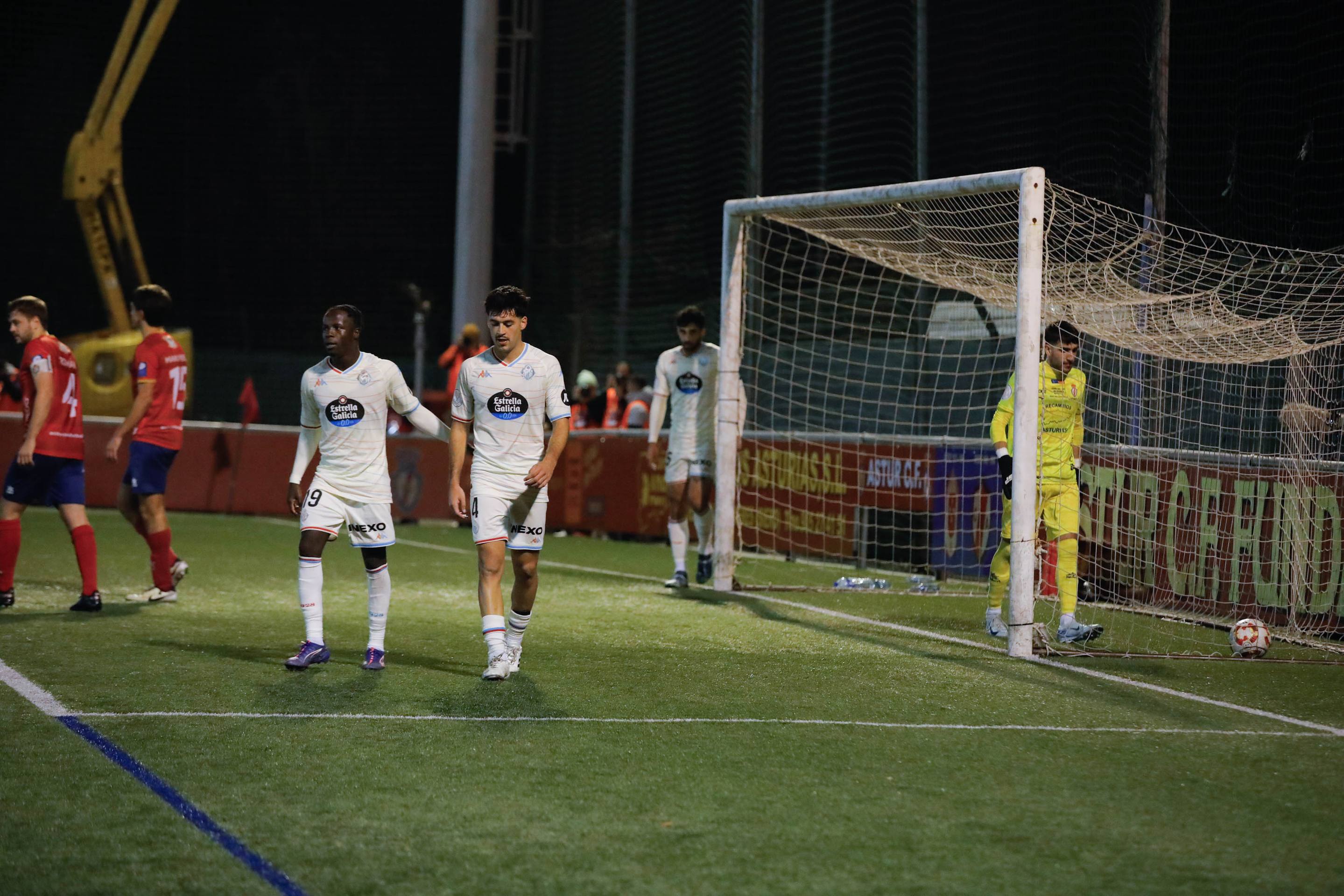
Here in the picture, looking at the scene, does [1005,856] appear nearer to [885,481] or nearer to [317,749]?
[317,749]

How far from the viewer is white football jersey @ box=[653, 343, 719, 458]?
1117 centimetres

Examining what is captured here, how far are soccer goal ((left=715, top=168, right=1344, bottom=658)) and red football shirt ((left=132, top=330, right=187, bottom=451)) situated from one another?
3.89 meters

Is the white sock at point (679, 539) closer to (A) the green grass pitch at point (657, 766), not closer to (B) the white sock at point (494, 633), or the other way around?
(A) the green grass pitch at point (657, 766)

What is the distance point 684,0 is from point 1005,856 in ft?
65.4

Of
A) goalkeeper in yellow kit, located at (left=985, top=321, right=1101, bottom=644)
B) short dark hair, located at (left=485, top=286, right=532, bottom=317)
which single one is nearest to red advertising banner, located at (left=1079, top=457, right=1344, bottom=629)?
goalkeeper in yellow kit, located at (left=985, top=321, right=1101, bottom=644)

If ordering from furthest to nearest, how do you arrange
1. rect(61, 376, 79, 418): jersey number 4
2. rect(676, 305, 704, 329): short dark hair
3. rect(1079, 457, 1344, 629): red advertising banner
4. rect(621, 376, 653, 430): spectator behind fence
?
rect(621, 376, 653, 430): spectator behind fence < rect(676, 305, 704, 329): short dark hair < rect(1079, 457, 1344, 629): red advertising banner < rect(61, 376, 79, 418): jersey number 4

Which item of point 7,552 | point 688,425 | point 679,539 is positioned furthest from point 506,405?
point 679,539

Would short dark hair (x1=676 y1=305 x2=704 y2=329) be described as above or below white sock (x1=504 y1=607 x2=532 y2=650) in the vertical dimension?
above

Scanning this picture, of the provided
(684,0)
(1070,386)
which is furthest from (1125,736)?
(684,0)

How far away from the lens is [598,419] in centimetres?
1872

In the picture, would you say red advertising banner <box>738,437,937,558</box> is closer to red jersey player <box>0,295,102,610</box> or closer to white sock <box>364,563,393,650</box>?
red jersey player <box>0,295,102,610</box>

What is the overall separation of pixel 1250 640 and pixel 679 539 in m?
4.67

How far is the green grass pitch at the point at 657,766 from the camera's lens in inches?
156

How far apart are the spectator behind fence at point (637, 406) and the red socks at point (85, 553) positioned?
27.9 ft
